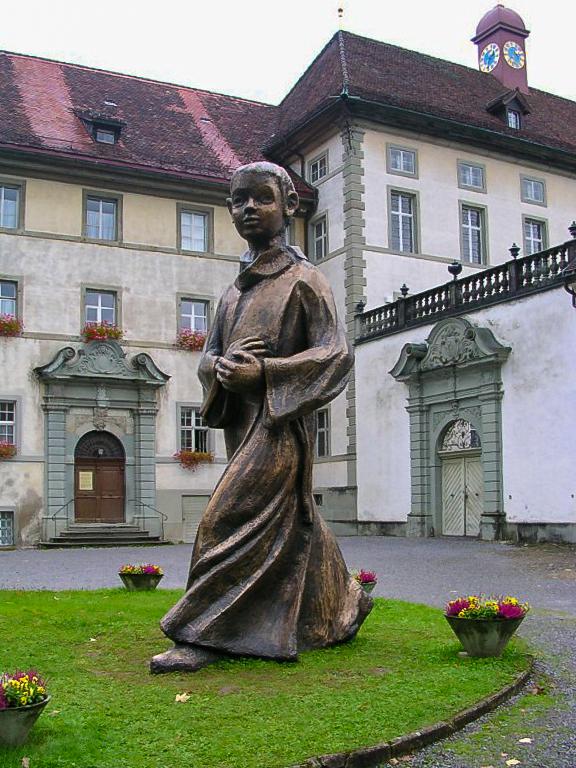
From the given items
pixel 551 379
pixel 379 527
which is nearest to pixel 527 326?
pixel 551 379

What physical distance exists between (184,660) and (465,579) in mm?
8667

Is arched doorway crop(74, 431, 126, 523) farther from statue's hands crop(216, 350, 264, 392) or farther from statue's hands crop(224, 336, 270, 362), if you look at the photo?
statue's hands crop(216, 350, 264, 392)

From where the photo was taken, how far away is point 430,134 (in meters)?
28.8

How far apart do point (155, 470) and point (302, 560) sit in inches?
843

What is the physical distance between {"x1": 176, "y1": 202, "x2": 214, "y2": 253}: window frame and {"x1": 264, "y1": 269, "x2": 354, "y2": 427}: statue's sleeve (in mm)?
21970

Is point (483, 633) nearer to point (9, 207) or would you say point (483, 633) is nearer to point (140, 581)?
point (140, 581)

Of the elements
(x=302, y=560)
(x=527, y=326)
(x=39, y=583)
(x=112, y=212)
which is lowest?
(x=39, y=583)

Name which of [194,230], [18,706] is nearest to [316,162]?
[194,230]

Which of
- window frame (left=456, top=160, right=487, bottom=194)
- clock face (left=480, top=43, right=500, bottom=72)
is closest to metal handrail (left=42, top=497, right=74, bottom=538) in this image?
window frame (left=456, top=160, right=487, bottom=194)

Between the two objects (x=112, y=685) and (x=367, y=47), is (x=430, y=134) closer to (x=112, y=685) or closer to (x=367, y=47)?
(x=367, y=47)

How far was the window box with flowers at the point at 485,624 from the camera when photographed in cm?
612

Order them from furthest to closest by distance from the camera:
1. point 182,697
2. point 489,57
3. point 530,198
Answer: point 489,57 → point 530,198 → point 182,697

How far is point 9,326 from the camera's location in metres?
25.1

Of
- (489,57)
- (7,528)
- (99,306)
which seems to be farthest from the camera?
(489,57)
